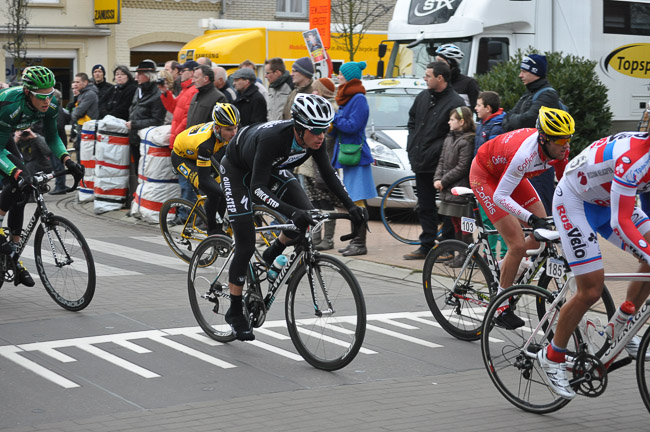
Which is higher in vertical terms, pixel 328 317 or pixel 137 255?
pixel 328 317

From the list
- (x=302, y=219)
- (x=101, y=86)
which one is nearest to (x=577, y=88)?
(x=101, y=86)

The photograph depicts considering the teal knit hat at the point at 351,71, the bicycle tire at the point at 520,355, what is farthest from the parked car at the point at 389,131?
the bicycle tire at the point at 520,355

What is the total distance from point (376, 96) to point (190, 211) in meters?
5.88

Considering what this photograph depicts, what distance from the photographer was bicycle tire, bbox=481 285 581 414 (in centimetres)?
592

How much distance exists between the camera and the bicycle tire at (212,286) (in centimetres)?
761

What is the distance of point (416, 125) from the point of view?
11.4 meters

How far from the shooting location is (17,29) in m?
26.2

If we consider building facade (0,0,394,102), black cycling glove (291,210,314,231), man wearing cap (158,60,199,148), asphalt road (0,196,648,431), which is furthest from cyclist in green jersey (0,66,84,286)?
building facade (0,0,394,102)

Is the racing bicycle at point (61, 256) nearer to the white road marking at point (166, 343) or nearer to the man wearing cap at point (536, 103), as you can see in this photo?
the white road marking at point (166, 343)

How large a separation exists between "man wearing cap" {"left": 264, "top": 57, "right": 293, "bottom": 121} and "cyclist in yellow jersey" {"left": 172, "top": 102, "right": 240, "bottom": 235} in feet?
8.78

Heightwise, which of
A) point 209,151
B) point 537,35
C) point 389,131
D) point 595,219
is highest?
point 537,35

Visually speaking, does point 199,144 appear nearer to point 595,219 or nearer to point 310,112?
point 310,112

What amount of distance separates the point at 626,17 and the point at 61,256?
1472cm

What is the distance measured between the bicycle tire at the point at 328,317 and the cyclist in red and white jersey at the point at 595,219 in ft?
4.26
